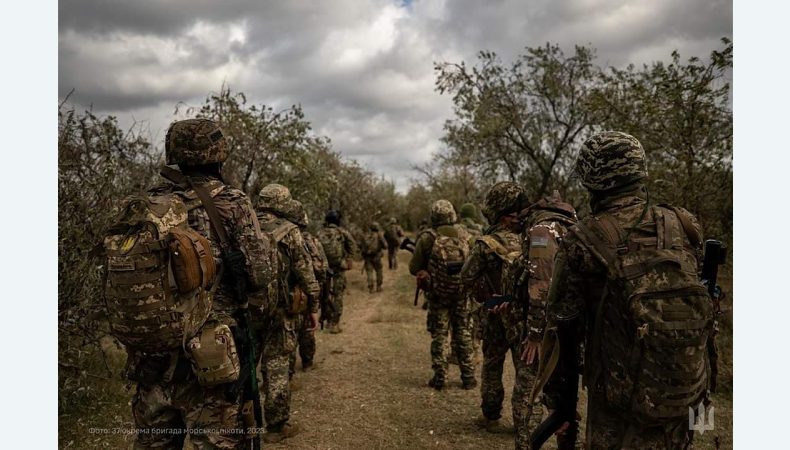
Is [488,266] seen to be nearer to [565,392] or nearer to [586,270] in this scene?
[565,392]

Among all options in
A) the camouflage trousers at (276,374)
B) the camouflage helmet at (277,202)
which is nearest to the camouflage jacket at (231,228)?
the camouflage helmet at (277,202)

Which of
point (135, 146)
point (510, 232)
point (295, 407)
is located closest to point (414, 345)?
point (295, 407)

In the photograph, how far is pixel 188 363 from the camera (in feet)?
9.20

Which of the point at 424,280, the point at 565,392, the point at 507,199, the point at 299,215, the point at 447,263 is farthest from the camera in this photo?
the point at 424,280

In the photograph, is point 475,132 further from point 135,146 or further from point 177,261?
point 177,261

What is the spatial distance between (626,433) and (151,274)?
254 centimetres

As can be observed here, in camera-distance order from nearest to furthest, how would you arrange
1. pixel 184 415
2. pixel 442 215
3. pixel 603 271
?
pixel 603 271 < pixel 184 415 < pixel 442 215

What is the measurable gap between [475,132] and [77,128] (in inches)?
359

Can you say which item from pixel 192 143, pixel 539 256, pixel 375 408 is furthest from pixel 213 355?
pixel 375 408

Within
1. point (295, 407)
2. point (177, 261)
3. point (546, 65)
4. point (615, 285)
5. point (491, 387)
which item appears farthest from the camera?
point (546, 65)

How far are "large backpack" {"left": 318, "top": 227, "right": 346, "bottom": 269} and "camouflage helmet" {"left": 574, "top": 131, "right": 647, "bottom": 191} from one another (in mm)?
7380

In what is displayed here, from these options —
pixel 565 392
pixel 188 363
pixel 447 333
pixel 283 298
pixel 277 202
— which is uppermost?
pixel 277 202

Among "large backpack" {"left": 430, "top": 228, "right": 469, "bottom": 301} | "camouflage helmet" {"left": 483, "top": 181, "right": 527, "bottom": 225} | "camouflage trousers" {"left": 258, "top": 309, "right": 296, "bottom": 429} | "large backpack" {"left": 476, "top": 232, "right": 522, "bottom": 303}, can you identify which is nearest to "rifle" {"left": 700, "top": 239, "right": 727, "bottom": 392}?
"large backpack" {"left": 476, "top": 232, "right": 522, "bottom": 303}

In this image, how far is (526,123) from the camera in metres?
12.3
